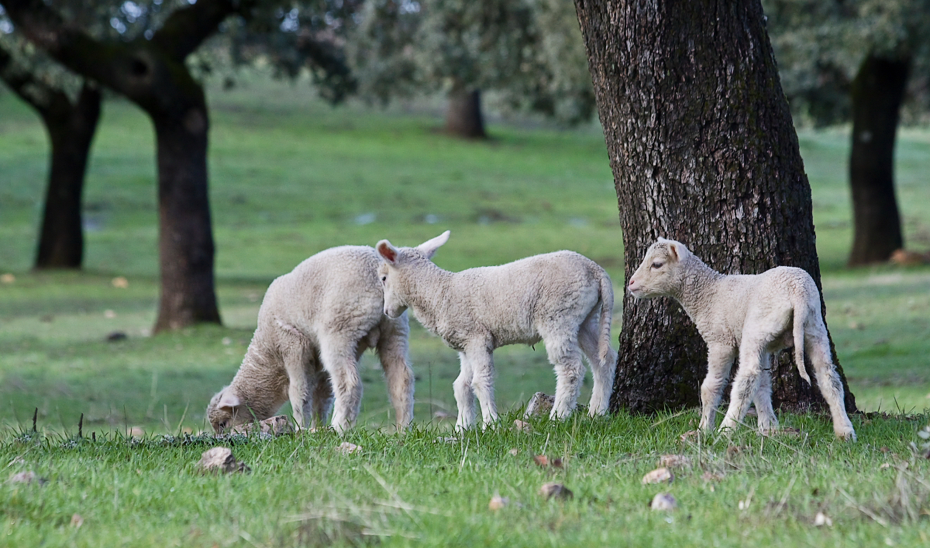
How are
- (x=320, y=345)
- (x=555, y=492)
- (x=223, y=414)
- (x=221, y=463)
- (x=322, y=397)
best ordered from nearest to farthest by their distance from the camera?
(x=555, y=492)
(x=221, y=463)
(x=320, y=345)
(x=223, y=414)
(x=322, y=397)

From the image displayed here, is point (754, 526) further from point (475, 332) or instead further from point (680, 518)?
point (475, 332)

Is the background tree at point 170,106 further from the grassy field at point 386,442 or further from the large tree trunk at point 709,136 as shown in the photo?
the large tree trunk at point 709,136

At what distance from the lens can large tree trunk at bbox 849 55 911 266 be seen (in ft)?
63.9

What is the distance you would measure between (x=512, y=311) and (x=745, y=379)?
1245mm

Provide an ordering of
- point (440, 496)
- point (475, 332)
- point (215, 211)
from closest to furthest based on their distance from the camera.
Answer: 1. point (440, 496)
2. point (475, 332)
3. point (215, 211)

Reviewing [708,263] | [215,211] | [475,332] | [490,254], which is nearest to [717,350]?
[708,263]

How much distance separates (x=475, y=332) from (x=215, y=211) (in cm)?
2810

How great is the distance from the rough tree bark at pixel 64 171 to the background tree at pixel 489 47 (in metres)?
5.76

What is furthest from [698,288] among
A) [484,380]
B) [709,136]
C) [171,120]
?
[171,120]

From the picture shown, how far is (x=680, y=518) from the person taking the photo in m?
3.55

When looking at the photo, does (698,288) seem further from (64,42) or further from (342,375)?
(64,42)

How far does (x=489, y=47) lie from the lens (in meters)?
21.6

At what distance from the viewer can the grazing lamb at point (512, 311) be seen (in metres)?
5.21

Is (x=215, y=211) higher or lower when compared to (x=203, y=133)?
lower
